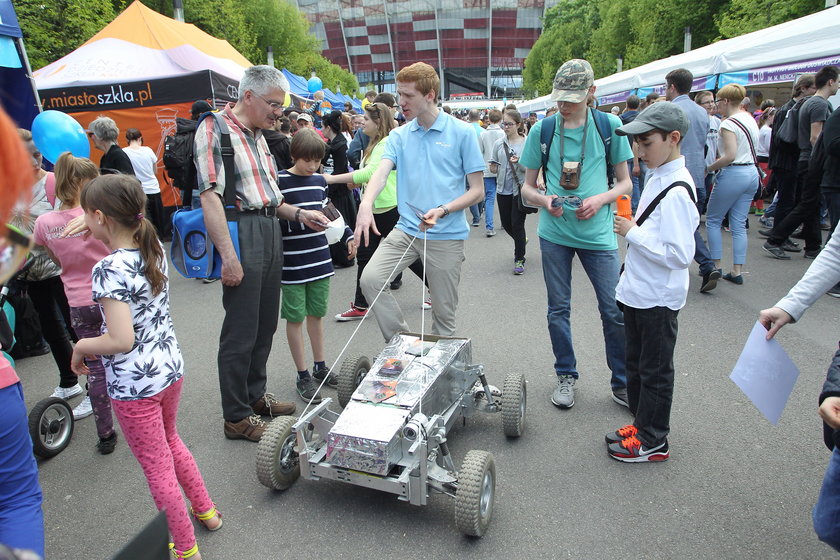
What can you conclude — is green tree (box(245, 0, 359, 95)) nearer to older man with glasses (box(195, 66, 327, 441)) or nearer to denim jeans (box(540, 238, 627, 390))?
older man with glasses (box(195, 66, 327, 441))

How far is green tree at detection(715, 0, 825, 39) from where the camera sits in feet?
56.2

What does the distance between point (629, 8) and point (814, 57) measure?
2895 centimetres

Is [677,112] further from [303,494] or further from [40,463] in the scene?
[40,463]

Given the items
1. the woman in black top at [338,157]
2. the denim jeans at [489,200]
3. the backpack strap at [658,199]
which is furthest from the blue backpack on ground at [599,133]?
the denim jeans at [489,200]

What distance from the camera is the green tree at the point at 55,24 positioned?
11845mm

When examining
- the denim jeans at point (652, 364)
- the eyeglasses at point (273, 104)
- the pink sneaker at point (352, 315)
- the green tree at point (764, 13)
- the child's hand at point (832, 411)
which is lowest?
the pink sneaker at point (352, 315)

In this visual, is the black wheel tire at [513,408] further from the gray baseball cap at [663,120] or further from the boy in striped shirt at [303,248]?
the gray baseball cap at [663,120]


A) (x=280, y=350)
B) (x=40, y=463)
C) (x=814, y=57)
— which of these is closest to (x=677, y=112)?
(x=280, y=350)

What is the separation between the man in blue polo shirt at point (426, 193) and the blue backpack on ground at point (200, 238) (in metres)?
0.76

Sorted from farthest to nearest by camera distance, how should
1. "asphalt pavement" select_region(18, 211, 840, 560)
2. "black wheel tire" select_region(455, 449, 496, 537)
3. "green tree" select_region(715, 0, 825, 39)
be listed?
"green tree" select_region(715, 0, 825, 39) → "asphalt pavement" select_region(18, 211, 840, 560) → "black wheel tire" select_region(455, 449, 496, 537)

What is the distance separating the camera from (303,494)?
2.88 metres

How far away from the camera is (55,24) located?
12.6 m

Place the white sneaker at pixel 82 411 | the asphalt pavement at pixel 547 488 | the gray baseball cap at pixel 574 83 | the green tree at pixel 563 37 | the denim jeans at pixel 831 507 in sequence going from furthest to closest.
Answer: the green tree at pixel 563 37
the white sneaker at pixel 82 411
the gray baseball cap at pixel 574 83
the asphalt pavement at pixel 547 488
the denim jeans at pixel 831 507

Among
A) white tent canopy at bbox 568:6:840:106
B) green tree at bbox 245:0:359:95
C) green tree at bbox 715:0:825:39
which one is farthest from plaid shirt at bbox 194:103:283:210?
green tree at bbox 245:0:359:95
